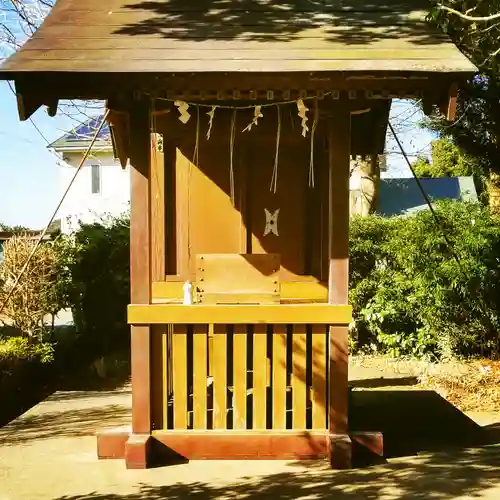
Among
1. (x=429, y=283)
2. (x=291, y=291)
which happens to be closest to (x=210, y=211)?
(x=291, y=291)

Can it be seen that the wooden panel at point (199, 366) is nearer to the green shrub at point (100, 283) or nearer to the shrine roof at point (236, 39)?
the shrine roof at point (236, 39)

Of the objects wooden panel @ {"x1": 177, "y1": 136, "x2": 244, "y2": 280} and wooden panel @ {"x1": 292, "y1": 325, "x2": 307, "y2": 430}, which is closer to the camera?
wooden panel @ {"x1": 292, "y1": 325, "x2": 307, "y2": 430}

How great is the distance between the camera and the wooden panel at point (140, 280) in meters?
4.93

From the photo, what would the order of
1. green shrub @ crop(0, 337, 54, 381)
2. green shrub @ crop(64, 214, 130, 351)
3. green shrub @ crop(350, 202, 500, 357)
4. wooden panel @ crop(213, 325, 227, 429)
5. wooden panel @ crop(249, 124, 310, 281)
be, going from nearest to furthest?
wooden panel @ crop(213, 325, 227, 429), wooden panel @ crop(249, 124, 310, 281), green shrub @ crop(0, 337, 54, 381), green shrub @ crop(350, 202, 500, 357), green shrub @ crop(64, 214, 130, 351)

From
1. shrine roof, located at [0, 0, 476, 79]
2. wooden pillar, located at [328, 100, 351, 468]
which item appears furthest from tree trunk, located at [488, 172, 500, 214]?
wooden pillar, located at [328, 100, 351, 468]

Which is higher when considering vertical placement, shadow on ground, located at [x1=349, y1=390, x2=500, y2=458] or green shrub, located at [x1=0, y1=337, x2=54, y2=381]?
shadow on ground, located at [x1=349, y1=390, x2=500, y2=458]

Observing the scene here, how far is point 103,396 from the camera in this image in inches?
307

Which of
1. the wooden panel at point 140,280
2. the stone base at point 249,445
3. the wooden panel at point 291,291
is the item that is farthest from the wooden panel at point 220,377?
the wooden panel at point 291,291

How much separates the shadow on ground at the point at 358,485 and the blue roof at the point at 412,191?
16.7 metres

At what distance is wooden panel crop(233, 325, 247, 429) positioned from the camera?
5.00 meters

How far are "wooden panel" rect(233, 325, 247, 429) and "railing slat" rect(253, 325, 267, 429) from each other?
0.08 m

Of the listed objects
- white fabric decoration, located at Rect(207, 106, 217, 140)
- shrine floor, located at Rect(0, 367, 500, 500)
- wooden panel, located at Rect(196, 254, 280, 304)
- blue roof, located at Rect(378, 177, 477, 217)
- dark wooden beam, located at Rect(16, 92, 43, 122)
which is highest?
dark wooden beam, located at Rect(16, 92, 43, 122)

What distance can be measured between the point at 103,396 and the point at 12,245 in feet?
10.0

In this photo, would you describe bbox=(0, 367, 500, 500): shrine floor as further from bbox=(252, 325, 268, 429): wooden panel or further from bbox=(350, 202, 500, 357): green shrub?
bbox=(350, 202, 500, 357): green shrub
